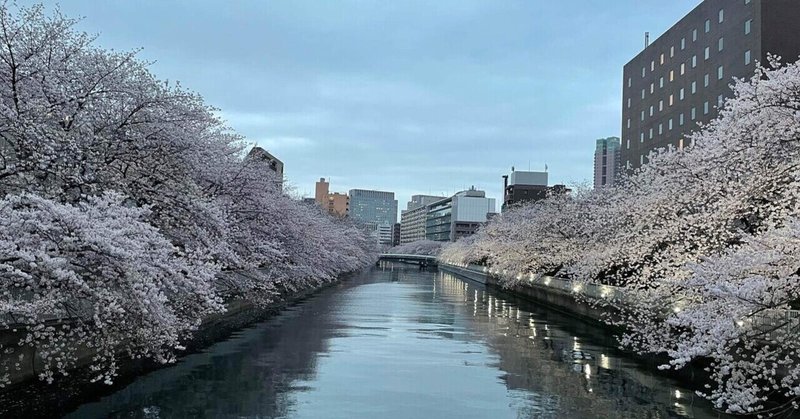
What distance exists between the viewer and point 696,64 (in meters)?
67.6

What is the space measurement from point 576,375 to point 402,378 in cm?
564

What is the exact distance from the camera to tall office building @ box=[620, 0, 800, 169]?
5694 cm

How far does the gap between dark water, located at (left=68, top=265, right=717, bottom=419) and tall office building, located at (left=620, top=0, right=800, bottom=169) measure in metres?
28.2

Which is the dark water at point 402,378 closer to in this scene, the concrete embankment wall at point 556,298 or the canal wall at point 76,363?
the canal wall at point 76,363

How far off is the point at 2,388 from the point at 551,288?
36.6m

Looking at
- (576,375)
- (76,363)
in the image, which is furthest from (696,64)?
(76,363)

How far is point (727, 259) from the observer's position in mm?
12477

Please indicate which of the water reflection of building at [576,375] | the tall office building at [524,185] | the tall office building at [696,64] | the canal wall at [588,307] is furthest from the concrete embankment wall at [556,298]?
the tall office building at [524,185]

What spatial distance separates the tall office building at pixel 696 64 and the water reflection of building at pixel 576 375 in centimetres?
2453

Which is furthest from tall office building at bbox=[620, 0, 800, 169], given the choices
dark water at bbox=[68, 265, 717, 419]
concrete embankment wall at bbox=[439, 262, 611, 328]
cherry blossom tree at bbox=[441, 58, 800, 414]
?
cherry blossom tree at bbox=[441, 58, 800, 414]

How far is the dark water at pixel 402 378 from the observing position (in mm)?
16109

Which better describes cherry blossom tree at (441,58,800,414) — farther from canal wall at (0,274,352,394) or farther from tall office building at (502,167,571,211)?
tall office building at (502,167,571,211)

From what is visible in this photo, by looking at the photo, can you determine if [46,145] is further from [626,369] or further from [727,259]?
[626,369]

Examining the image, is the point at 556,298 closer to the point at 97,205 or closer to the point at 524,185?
the point at 97,205
